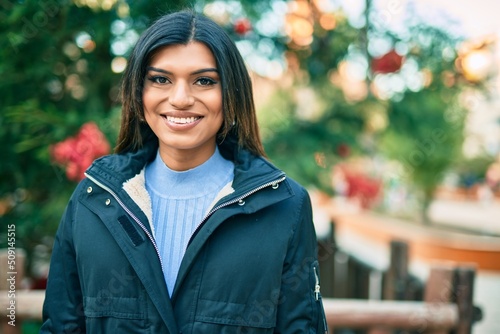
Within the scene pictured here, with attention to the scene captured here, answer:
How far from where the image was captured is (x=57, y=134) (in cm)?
288

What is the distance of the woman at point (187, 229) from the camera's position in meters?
1.58

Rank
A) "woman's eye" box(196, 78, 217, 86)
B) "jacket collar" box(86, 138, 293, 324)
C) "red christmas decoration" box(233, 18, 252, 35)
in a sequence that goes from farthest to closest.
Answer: "red christmas decoration" box(233, 18, 252, 35)
"woman's eye" box(196, 78, 217, 86)
"jacket collar" box(86, 138, 293, 324)

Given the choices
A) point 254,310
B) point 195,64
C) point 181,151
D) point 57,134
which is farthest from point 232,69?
point 57,134

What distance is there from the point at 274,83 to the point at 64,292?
108 inches

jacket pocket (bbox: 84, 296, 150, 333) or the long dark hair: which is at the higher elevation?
the long dark hair

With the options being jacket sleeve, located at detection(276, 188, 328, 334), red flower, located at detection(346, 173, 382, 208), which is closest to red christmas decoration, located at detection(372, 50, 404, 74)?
red flower, located at detection(346, 173, 382, 208)

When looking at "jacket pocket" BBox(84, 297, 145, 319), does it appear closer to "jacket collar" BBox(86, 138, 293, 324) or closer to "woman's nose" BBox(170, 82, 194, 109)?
"jacket collar" BBox(86, 138, 293, 324)

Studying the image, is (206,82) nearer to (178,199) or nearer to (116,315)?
(178,199)

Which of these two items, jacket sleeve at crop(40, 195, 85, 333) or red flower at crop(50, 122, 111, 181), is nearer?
jacket sleeve at crop(40, 195, 85, 333)

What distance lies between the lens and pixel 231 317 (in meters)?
1.57

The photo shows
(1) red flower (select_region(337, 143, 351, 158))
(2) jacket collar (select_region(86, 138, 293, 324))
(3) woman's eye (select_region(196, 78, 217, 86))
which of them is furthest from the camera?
(1) red flower (select_region(337, 143, 351, 158))

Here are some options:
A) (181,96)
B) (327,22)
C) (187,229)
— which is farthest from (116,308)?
(327,22)

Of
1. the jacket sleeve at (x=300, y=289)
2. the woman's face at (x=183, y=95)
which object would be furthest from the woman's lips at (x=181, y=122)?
the jacket sleeve at (x=300, y=289)

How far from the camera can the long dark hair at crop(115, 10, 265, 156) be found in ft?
5.38
